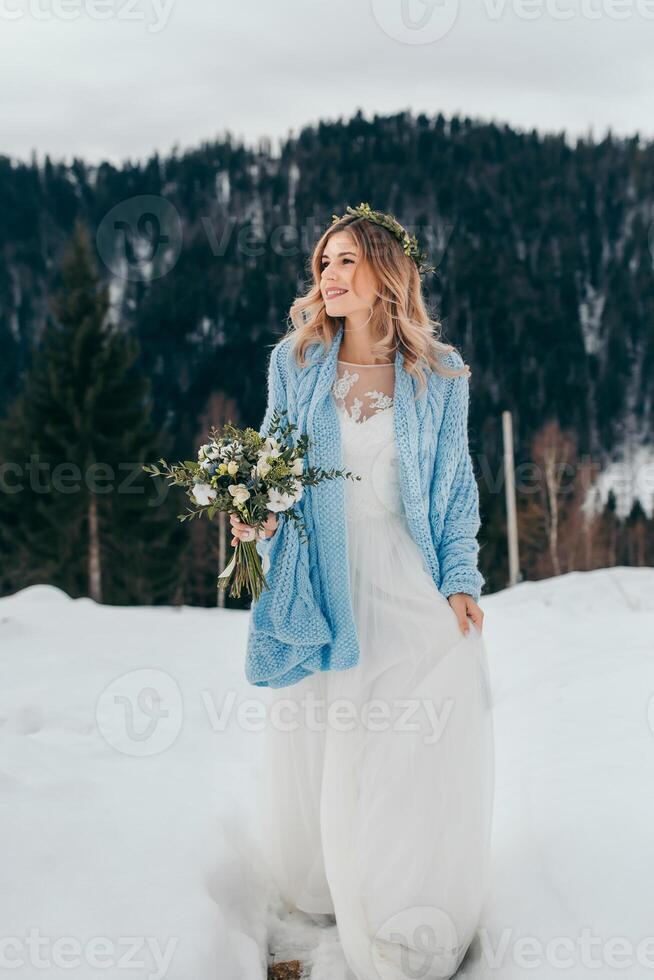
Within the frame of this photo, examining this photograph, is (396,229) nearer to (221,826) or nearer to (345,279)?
(345,279)

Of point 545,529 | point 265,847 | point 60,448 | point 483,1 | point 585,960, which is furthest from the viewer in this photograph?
point 545,529

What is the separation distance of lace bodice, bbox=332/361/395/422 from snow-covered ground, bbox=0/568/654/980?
57.2 inches

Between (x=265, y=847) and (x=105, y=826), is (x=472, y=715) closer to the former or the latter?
(x=265, y=847)

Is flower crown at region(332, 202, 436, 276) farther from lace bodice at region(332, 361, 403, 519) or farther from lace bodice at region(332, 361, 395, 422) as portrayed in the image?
lace bodice at region(332, 361, 403, 519)

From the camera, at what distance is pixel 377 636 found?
9.02 ft

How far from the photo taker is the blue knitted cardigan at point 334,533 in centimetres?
273

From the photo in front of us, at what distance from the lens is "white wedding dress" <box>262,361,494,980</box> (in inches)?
101

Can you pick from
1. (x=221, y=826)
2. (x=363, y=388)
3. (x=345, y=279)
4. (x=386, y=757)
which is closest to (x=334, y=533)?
(x=363, y=388)

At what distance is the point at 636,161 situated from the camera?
6506cm

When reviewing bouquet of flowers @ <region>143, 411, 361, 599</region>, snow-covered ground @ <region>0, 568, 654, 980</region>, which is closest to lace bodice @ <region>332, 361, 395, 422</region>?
bouquet of flowers @ <region>143, 411, 361, 599</region>

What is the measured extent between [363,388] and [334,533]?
0.49 m

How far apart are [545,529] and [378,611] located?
83.6 feet

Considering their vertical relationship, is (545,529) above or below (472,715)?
below

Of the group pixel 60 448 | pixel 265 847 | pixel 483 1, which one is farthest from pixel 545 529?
pixel 265 847
